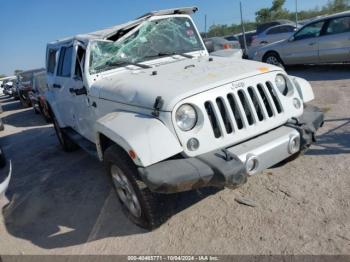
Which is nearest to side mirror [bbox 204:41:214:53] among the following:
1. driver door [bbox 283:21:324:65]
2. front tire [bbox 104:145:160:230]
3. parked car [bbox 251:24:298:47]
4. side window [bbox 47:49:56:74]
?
front tire [bbox 104:145:160:230]

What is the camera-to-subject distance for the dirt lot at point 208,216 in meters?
2.96

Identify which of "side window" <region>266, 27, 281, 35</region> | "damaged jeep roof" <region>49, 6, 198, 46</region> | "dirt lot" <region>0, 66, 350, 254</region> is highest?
"damaged jeep roof" <region>49, 6, 198, 46</region>

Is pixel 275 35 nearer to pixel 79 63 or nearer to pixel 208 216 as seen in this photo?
pixel 79 63

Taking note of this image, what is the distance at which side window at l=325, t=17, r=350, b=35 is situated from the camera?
29.5ft

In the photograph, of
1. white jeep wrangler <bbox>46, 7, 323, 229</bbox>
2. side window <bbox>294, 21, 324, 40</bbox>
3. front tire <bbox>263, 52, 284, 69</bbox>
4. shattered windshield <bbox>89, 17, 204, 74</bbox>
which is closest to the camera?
white jeep wrangler <bbox>46, 7, 323, 229</bbox>

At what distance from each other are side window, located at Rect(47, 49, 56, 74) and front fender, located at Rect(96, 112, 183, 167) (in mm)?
3566

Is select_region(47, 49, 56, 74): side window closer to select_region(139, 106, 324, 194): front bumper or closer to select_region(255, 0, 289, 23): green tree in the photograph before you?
select_region(139, 106, 324, 194): front bumper

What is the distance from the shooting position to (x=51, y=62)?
630cm

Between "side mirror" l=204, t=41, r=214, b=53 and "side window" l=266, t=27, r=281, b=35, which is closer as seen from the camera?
"side mirror" l=204, t=41, r=214, b=53

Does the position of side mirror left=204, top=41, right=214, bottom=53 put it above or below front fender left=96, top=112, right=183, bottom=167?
above

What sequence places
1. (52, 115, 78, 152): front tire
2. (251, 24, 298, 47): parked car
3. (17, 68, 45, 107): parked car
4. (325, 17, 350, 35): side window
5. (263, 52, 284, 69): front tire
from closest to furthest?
(52, 115, 78, 152): front tire, (325, 17, 350, 35): side window, (263, 52, 284, 69): front tire, (251, 24, 298, 47): parked car, (17, 68, 45, 107): parked car

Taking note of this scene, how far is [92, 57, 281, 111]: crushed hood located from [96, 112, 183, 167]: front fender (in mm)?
190

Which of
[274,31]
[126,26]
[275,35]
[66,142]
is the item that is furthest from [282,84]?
[274,31]

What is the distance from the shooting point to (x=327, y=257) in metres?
2.63
